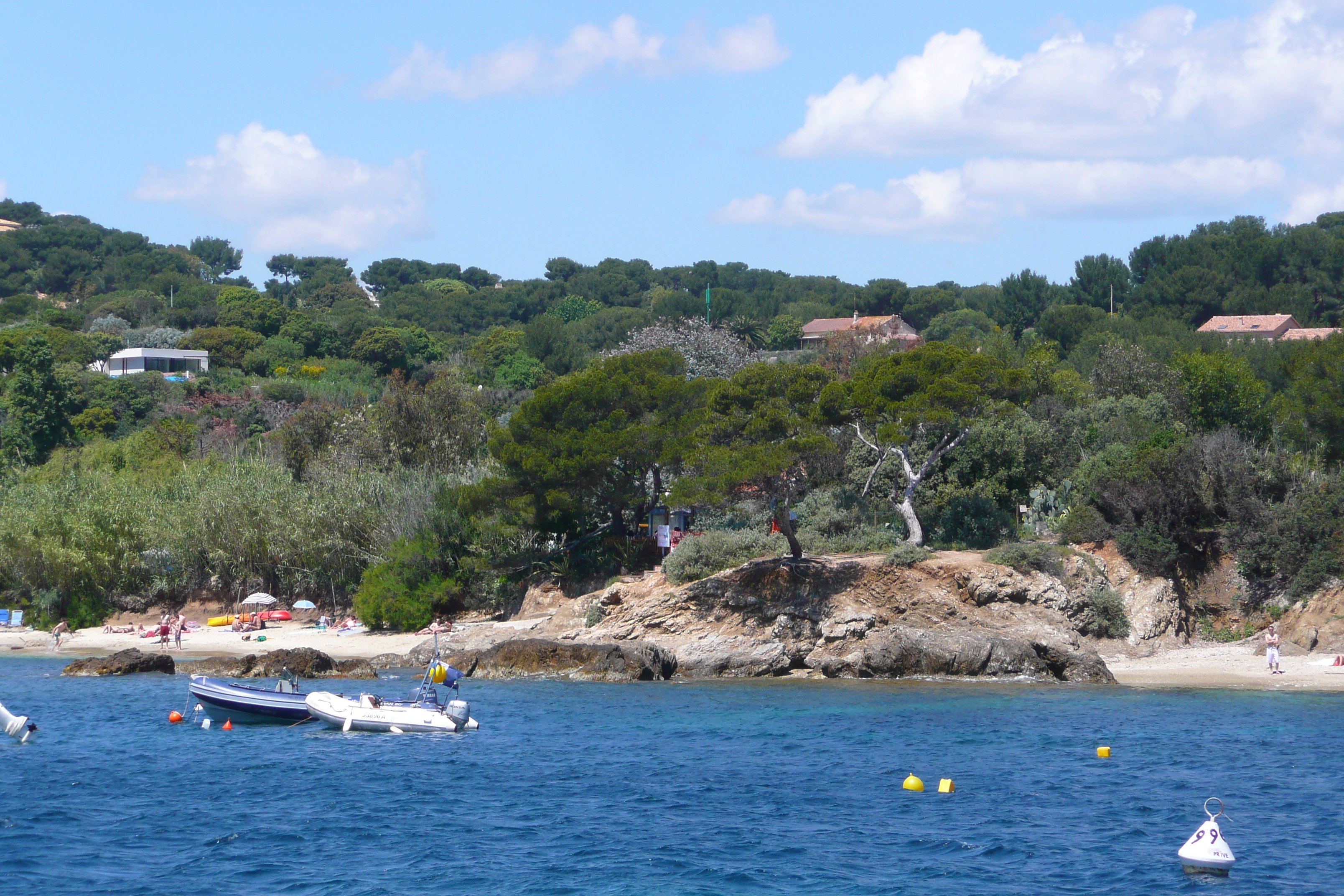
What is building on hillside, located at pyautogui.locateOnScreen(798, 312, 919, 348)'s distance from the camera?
251 feet

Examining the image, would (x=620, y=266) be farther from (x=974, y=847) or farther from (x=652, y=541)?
(x=974, y=847)

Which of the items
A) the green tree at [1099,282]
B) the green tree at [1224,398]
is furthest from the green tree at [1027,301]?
the green tree at [1224,398]

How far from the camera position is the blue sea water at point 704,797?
1791 centimetres

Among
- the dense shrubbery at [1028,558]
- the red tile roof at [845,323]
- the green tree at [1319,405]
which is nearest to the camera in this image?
the dense shrubbery at [1028,558]

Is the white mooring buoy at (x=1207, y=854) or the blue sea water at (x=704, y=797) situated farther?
the blue sea water at (x=704, y=797)

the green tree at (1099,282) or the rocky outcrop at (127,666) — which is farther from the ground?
the green tree at (1099,282)

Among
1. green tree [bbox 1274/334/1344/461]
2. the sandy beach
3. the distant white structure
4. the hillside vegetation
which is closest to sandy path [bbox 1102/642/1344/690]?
the sandy beach

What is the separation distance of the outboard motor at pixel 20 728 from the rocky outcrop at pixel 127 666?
984 cm

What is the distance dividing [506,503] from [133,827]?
879 inches

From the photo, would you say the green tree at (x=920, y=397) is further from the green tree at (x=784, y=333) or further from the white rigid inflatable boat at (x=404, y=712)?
the green tree at (x=784, y=333)

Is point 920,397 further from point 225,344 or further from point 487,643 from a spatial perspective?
point 225,344

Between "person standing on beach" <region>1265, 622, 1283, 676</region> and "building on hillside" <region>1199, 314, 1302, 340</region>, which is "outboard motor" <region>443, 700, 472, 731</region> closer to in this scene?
"person standing on beach" <region>1265, 622, 1283, 676</region>

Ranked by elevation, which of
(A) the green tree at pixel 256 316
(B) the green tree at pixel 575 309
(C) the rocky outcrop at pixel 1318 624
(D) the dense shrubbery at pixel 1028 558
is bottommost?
(C) the rocky outcrop at pixel 1318 624

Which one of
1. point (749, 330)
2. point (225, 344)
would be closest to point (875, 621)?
point (749, 330)
